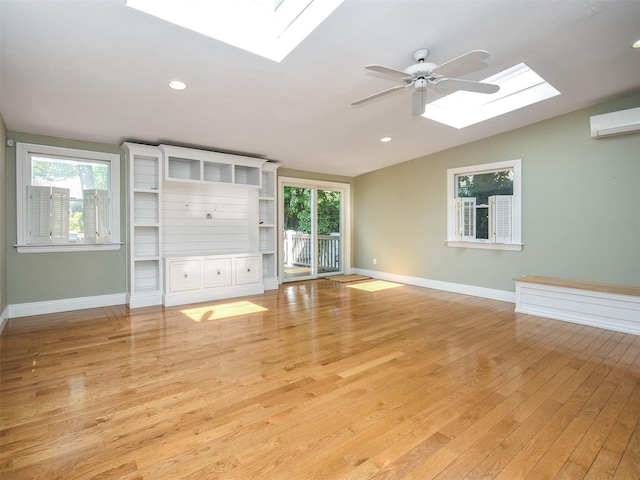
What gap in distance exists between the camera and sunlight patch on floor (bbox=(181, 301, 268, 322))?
4141 mm

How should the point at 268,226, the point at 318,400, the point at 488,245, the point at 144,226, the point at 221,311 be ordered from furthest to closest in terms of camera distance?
the point at 268,226 → the point at 488,245 → the point at 144,226 → the point at 221,311 → the point at 318,400

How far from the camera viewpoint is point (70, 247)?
4422 mm

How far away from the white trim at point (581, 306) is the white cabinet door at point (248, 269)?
4.08 metres

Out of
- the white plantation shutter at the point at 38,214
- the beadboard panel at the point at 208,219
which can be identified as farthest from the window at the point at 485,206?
the white plantation shutter at the point at 38,214

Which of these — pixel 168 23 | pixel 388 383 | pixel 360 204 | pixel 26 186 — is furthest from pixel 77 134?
pixel 360 204

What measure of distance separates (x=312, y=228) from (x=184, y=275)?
3074 mm

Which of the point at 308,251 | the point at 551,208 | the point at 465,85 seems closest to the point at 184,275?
the point at 308,251

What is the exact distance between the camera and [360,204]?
755 centimetres

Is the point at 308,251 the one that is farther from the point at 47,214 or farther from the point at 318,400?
the point at 318,400

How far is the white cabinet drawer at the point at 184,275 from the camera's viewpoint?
15.6ft

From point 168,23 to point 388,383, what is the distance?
10.3ft

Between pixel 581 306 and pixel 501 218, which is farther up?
pixel 501 218

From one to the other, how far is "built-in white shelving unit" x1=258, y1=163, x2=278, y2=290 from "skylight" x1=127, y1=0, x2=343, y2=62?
129 inches

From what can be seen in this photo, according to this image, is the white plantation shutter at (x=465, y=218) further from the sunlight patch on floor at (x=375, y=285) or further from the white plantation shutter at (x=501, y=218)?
the sunlight patch on floor at (x=375, y=285)
